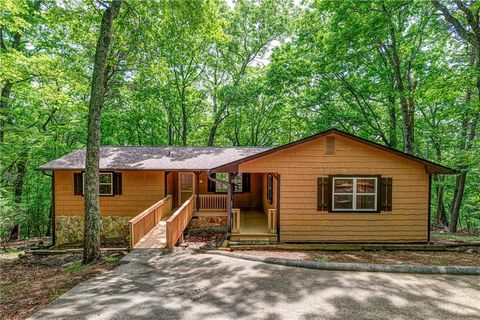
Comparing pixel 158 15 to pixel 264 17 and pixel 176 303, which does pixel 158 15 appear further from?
pixel 264 17

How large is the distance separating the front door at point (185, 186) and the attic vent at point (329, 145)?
7.52 metres

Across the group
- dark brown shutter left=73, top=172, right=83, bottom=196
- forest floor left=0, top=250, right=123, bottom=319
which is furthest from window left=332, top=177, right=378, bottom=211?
dark brown shutter left=73, top=172, right=83, bottom=196

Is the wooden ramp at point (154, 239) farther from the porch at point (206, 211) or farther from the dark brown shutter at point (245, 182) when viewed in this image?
the dark brown shutter at point (245, 182)

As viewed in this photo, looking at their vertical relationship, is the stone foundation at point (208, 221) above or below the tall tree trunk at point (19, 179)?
below

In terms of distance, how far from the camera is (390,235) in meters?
8.96

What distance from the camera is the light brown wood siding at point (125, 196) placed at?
38.1 feet

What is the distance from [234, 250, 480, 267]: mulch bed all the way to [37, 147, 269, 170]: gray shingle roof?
18.8ft

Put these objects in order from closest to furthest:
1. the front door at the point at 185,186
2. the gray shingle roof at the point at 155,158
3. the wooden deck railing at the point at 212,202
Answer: the gray shingle roof at the point at 155,158 → the wooden deck railing at the point at 212,202 → the front door at the point at 185,186

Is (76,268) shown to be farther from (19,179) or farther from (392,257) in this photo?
(19,179)

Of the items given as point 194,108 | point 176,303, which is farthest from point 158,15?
point 194,108

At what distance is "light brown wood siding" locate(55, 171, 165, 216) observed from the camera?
38.1ft

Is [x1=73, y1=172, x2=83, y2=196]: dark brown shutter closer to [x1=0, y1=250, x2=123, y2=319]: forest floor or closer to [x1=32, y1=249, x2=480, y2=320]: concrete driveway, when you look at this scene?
[x1=0, y1=250, x2=123, y2=319]: forest floor

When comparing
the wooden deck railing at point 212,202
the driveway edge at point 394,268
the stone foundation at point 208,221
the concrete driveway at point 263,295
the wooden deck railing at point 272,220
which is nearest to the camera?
the concrete driveway at point 263,295

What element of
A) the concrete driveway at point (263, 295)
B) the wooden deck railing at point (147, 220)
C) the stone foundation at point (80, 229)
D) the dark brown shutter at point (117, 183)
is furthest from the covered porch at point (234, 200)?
the concrete driveway at point (263, 295)
